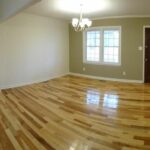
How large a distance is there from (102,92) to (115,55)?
7.29 ft

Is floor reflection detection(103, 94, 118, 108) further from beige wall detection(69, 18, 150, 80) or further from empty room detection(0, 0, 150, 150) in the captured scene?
beige wall detection(69, 18, 150, 80)

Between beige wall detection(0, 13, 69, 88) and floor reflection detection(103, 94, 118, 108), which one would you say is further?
beige wall detection(0, 13, 69, 88)

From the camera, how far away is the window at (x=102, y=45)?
24.2 feet

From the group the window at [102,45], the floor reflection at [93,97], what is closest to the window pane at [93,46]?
the window at [102,45]

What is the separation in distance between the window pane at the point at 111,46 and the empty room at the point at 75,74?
0.04m

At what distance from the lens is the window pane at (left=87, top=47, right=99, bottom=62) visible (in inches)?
313

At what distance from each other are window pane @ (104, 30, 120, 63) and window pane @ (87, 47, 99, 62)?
1.37 ft

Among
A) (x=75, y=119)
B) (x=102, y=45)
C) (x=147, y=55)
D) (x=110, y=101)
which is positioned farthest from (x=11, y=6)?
(x=147, y=55)

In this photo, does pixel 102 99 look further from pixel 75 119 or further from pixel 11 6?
pixel 11 6

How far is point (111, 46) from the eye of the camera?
7523 mm

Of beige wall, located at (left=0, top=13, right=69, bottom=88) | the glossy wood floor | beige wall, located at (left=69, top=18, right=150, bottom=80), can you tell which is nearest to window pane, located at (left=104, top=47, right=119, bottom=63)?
beige wall, located at (left=69, top=18, right=150, bottom=80)

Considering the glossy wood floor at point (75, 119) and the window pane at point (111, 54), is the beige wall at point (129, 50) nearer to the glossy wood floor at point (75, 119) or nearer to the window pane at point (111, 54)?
the window pane at point (111, 54)

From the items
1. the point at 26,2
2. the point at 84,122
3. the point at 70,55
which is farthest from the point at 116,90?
the point at 26,2

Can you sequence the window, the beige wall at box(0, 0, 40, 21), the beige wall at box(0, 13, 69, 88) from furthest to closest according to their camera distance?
the window < the beige wall at box(0, 13, 69, 88) < the beige wall at box(0, 0, 40, 21)
